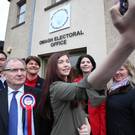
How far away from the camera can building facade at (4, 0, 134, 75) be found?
590 cm

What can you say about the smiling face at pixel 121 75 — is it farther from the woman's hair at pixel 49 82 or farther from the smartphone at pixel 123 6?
the smartphone at pixel 123 6

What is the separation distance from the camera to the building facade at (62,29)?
19.4 feet

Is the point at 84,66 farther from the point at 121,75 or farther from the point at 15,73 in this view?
the point at 15,73

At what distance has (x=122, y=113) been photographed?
89.4 inches

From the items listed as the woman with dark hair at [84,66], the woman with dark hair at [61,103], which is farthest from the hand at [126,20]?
the woman with dark hair at [84,66]

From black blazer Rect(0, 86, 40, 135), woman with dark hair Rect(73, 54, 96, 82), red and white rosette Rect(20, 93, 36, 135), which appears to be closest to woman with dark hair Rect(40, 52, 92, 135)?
red and white rosette Rect(20, 93, 36, 135)

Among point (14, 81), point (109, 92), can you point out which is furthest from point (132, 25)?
point (109, 92)

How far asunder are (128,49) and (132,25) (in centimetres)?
11

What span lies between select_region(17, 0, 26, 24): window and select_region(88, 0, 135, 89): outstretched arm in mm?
8647

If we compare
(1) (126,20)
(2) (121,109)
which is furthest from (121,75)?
(1) (126,20)

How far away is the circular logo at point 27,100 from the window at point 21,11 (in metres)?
7.46

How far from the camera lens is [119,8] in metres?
0.72

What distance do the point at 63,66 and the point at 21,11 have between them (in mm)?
8240

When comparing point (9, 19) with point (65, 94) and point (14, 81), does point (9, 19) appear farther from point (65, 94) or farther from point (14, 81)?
point (65, 94)
